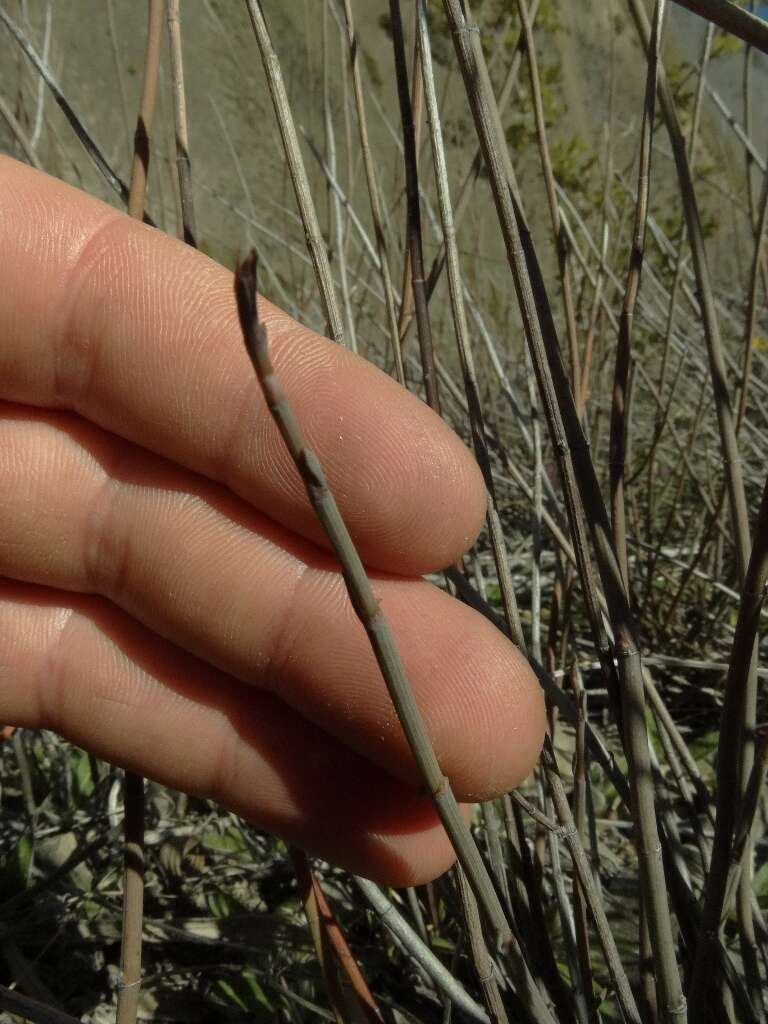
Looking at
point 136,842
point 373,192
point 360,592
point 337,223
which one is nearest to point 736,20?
point 360,592

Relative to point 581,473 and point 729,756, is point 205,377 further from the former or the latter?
point 729,756

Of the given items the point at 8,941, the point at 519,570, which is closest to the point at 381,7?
the point at 519,570

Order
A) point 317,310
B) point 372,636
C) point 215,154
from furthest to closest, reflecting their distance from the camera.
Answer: point 215,154 < point 317,310 < point 372,636

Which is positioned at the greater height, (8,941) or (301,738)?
(301,738)

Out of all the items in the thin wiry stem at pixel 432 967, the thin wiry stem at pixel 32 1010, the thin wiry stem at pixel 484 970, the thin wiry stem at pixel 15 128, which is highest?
the thin wiry stem at pixel 15 128

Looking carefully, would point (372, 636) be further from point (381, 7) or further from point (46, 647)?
point (381, 7)

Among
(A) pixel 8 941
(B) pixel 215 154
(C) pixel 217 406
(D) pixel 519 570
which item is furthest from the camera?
(B) pixel 215 154

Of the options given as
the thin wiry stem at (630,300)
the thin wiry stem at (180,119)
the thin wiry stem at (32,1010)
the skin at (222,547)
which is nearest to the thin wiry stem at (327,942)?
the skin at (222,547)

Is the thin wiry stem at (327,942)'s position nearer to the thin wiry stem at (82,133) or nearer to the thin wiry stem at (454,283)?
the thin wiry stem at (454,283)
